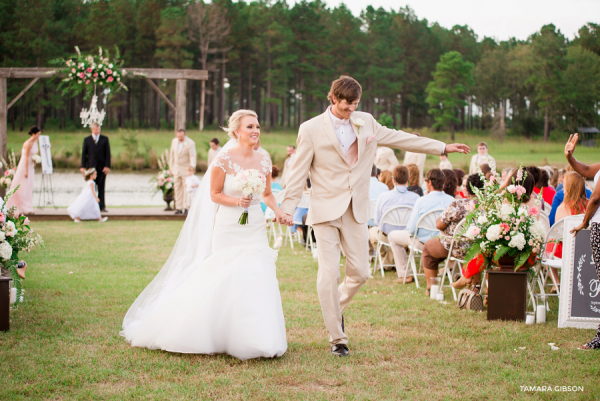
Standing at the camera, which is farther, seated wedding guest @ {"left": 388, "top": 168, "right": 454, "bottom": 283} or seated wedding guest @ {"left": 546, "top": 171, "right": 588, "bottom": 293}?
seated wedding guest @ {"left": 388, "top": 168, "right": 454, "bottom": 283}

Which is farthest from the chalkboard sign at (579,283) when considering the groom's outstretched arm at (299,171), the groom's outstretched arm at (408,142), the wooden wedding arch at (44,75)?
the wooden wedding arch at (44,75)

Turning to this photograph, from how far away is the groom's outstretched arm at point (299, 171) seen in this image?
4.32 metres

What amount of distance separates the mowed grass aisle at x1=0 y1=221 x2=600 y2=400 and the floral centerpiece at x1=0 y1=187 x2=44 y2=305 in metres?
0.52

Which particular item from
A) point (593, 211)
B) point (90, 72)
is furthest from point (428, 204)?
point (90, 72)

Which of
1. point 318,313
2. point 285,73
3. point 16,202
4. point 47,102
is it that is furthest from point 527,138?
point 318,313

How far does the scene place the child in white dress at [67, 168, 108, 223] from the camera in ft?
43.6

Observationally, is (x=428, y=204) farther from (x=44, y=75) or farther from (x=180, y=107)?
(x=44, y=75)

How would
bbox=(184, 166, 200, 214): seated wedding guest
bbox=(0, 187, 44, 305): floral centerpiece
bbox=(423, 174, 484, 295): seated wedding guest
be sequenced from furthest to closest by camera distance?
bbox=(184, 166, 200, 214): seated wedding guest, bbox=(423, 174, 484, 295): seated wedding guest, bbox=(0, 187, 44, 305): floral centerpiece

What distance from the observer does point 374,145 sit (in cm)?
445

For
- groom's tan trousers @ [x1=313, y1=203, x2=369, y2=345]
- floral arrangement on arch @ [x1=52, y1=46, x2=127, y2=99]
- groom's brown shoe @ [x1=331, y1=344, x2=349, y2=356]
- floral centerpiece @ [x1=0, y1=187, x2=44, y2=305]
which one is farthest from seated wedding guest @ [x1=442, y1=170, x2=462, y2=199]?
floral arrangement on arch @ [x1=52, y1=46, x2=127, y2=99]

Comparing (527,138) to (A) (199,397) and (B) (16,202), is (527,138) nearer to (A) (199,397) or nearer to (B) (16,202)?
(B) (16,202)

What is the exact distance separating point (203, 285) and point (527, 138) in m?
57.8

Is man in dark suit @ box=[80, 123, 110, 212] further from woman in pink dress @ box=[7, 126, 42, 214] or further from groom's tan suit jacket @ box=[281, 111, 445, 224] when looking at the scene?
groom's tan suit jacket @ box=[281, 111, 445, 224]

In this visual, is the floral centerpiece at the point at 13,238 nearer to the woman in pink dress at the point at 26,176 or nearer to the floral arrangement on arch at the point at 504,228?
the floral arrangement on arch at the point at 504,228
